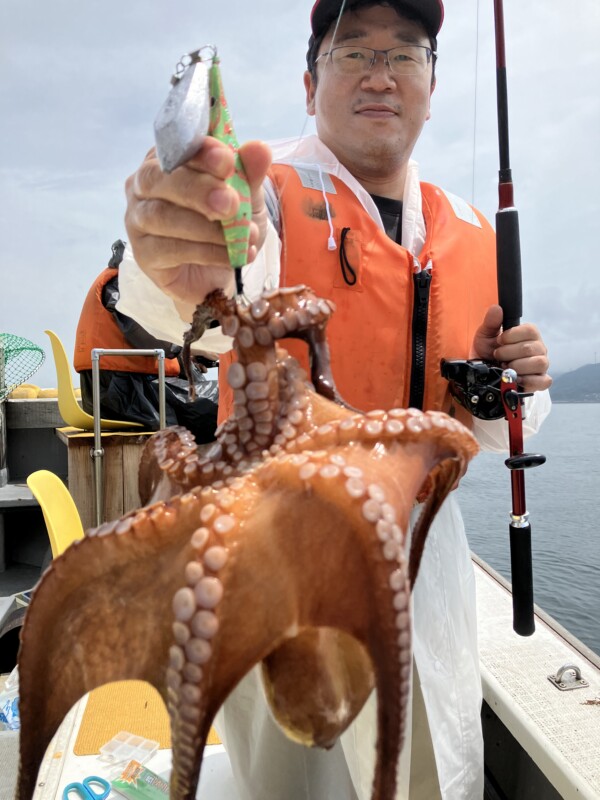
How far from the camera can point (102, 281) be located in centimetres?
636

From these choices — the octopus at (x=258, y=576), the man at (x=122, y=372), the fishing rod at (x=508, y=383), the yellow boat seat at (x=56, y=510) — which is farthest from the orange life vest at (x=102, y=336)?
the octopus at (x=258, y=576)

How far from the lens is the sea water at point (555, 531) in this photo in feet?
23.3

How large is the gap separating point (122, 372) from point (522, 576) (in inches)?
195

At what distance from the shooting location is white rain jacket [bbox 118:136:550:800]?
2.17 metres

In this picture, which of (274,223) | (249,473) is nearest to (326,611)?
(249,473)

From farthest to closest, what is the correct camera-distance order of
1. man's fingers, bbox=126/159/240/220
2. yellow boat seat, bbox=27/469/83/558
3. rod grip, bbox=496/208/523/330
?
1. yellow boat seat, bbox=27/469/83/558
2. rod grip, bbox=496/208/523/330
3. man's fingers, bbox=126/159/240/220

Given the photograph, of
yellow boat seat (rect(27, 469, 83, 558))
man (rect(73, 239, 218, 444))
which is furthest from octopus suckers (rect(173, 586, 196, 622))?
man (rect(73, 239, 218, 444))

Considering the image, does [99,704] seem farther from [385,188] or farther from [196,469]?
[385,188]

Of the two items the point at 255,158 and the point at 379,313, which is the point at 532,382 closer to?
the point at 379,313

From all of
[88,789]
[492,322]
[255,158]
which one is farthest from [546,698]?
[255,158]

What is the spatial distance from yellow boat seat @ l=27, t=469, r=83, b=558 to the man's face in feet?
8.00

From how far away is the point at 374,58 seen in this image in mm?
2338

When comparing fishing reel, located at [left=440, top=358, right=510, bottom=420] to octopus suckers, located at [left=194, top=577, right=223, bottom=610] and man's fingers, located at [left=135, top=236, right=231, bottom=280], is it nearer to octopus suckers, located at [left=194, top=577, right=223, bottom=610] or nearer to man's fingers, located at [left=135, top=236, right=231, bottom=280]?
man's fingers, located at [left=135, top=236, right=231, bottom=280]

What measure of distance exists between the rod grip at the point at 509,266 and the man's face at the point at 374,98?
516 millimetres
